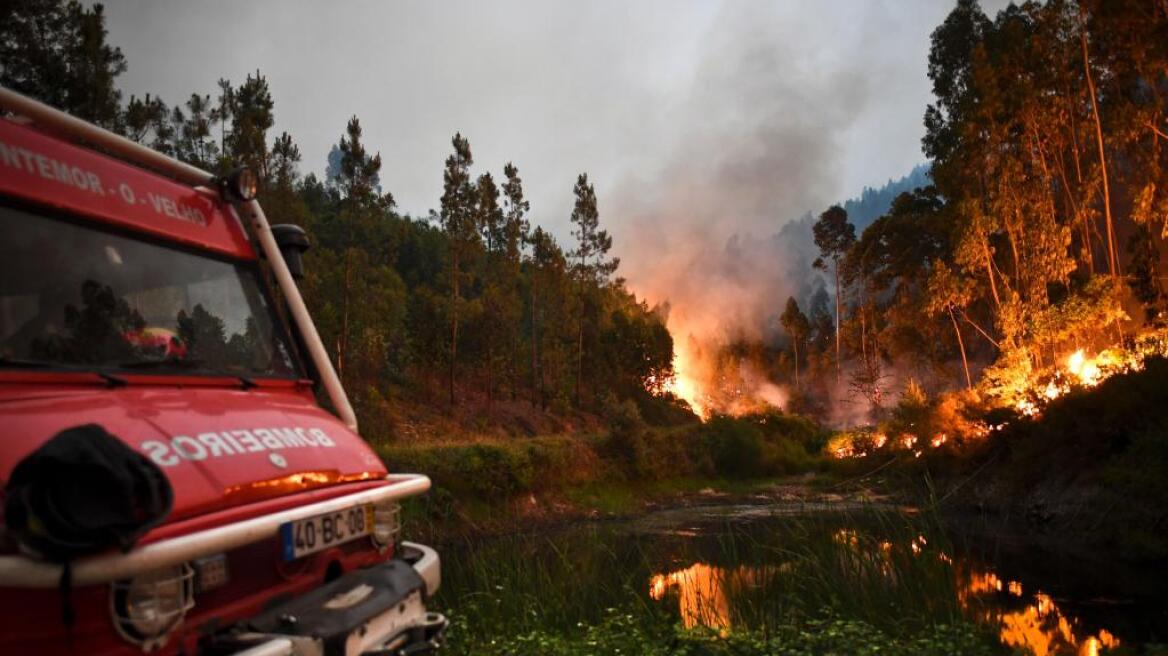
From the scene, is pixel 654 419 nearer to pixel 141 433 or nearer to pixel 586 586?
pixel 586 586

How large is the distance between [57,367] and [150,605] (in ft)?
4.36

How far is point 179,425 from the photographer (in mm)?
3484

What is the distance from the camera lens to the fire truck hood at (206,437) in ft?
10.1

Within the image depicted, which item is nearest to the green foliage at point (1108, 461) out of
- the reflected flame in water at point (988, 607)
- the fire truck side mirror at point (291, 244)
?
the reflected flame in water at point (988, 607)

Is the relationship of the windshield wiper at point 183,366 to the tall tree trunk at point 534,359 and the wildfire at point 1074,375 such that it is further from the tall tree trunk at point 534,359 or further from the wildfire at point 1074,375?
the tall tree trunk at point 534,359

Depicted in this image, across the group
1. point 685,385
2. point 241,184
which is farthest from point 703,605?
point 685,385

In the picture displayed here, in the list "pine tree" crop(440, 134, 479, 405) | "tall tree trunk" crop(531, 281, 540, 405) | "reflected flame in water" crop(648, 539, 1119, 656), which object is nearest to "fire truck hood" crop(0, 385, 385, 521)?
"reflected flame in water" crop(648, 539, 1119, 656)

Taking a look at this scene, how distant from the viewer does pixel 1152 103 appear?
21.0 meters

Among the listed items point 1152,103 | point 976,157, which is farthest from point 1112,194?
Answer: point 1152,103

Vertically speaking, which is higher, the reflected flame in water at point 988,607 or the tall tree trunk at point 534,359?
the tall tree trunk at point 534,359

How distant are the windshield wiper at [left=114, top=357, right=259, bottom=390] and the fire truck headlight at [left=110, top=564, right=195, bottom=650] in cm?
138

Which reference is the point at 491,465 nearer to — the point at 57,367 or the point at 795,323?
the point at 57,367

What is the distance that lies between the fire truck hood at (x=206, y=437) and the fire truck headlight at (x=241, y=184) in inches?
54.1

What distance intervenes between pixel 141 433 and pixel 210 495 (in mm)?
419
